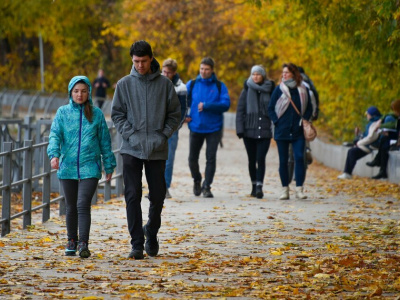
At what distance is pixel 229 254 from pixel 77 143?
163 cm

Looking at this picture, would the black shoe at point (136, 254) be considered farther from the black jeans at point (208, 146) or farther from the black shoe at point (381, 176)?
the black shoe at point (381, 176)

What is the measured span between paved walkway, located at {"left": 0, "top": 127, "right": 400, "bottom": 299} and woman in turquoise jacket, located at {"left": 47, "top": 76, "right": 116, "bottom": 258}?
0.41 metres

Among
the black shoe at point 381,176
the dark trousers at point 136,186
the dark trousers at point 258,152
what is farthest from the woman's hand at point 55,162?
the black shoe at point 381,176

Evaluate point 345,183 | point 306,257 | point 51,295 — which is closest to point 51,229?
point 306,257

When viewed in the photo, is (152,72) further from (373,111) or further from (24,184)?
(373,111)

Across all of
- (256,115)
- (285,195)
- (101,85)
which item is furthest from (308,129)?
(101,85)

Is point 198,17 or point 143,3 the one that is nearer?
point 198,17

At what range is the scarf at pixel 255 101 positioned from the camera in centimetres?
1458

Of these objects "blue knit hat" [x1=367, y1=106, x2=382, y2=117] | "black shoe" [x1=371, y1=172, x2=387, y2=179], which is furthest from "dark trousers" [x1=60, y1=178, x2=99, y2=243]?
"blue knit hat" [x1=367, y1=106, x2=382, y2=117]

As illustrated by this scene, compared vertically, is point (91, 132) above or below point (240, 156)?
above

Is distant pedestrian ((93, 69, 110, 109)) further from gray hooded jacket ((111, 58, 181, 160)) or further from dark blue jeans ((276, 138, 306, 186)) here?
gray hooded jacket ((111, 58, 181, 160))

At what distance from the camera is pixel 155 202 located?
9117 mm

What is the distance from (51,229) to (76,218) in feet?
7.71

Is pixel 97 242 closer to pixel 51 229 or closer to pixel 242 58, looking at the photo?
pixel 51 229
